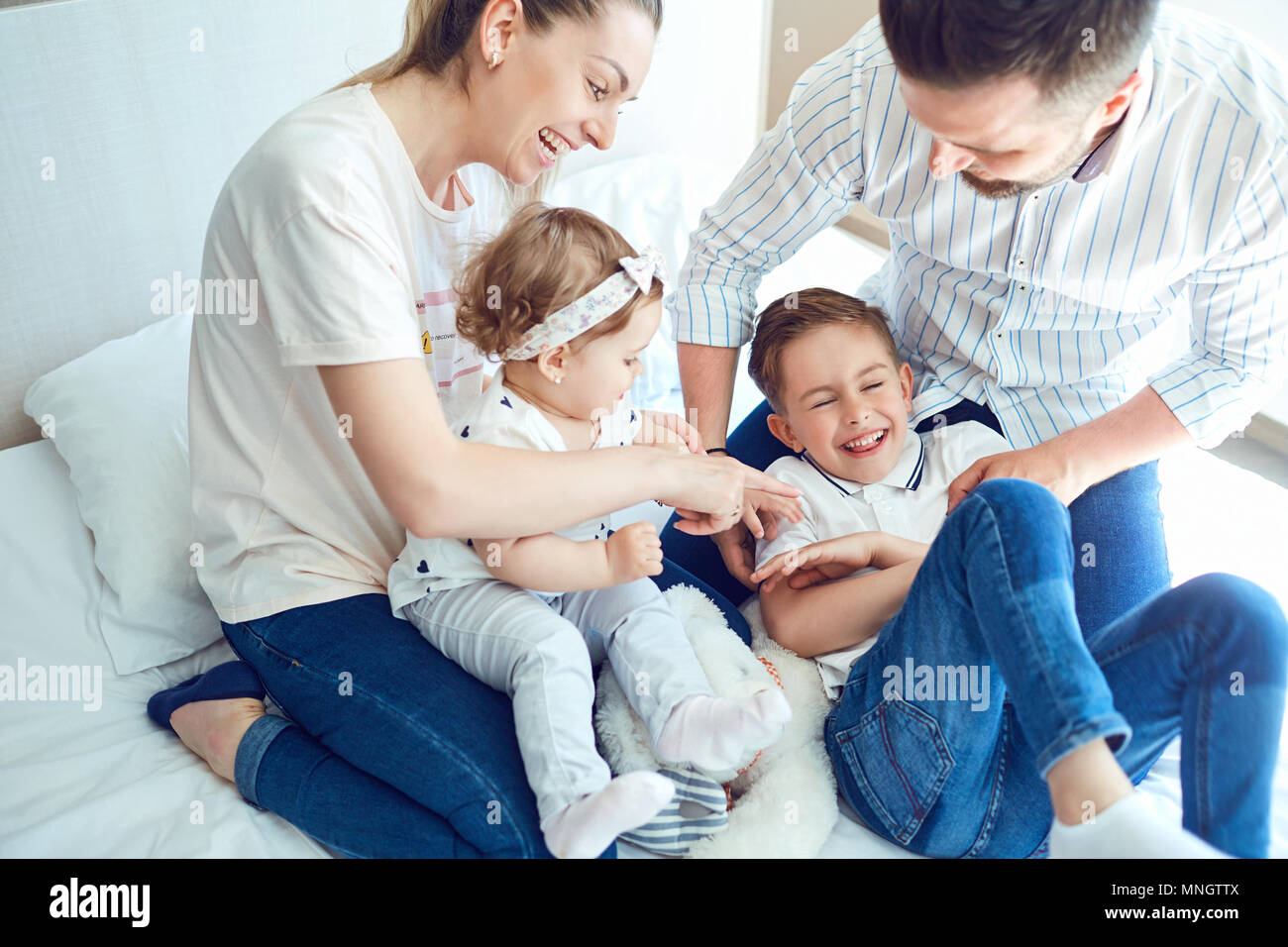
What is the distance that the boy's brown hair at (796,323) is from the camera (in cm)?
144

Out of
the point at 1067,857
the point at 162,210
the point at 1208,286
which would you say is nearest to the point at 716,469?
the point at 1067,857

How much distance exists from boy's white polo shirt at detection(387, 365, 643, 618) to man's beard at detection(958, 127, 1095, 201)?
0.57m

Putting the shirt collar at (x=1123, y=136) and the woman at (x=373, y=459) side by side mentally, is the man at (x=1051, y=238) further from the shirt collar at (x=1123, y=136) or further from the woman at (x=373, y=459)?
the woman at (x=373, y=459)

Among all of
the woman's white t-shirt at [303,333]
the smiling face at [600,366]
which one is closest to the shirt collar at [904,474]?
the smiling face at [600,366]

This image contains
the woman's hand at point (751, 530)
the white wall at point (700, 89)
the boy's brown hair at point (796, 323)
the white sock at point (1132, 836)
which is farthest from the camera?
the white wall at point (700, 89)

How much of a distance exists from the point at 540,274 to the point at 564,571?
35 cm

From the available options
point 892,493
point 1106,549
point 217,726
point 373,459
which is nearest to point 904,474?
point 892,493

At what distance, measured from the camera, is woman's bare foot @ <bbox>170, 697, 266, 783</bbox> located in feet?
3.96

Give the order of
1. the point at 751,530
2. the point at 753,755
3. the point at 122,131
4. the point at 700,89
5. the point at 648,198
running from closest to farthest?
the point at 753,755, the point at 751,530, the point at 122,131, the point at 648,198, the point at 700,89

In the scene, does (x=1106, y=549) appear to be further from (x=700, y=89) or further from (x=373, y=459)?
(x=700, y=89)

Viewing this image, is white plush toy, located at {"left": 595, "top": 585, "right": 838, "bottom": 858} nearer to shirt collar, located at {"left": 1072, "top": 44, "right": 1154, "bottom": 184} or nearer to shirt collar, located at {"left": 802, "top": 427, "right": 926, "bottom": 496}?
shirt collar, located at {"left": 802, "top": 427, "right": 926, "bottom": 496}

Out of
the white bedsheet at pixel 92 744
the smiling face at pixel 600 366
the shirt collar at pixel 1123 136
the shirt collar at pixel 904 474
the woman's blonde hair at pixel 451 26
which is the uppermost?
the woman's blonde hair at pixel 451 26

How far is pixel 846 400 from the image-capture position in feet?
4.55

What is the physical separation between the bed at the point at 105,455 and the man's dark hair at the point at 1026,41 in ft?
2.51
